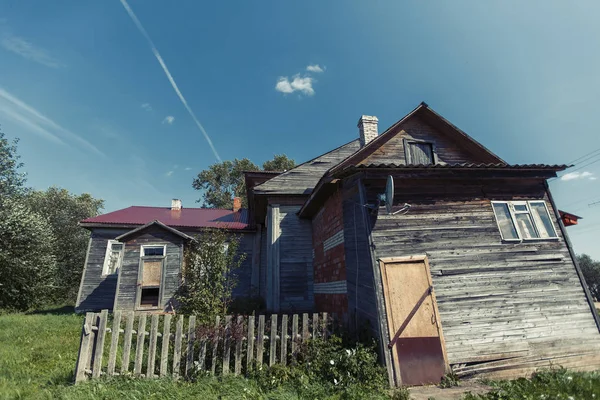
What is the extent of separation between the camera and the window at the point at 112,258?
1626 cm

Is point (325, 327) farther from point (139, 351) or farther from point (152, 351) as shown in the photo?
point (139, 351)

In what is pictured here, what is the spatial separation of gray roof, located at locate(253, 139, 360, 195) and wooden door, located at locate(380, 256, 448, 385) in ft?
23.2

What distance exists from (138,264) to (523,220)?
1646cm

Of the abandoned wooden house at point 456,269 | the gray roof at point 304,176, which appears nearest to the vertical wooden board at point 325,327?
the abandoned wooden house at point 456,269

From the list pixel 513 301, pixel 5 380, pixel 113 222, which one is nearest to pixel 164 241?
pixel 113 222

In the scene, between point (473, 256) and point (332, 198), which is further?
point (332, 198)

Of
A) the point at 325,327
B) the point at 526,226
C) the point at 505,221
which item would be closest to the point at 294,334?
the point at 325,327

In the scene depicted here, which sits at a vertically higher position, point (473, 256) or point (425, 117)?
point (425, 117)

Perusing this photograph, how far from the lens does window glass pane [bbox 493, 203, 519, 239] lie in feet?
24.4

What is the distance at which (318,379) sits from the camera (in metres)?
5.41

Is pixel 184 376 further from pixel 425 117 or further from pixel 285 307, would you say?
pixel 425 117

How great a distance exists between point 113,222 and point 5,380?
12691 millimetres

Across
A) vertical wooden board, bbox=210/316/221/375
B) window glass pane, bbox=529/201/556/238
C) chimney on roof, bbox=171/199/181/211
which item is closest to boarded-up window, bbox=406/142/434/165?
window glass pane, bbox=529/201/556/238

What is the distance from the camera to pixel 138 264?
48.3 ft
